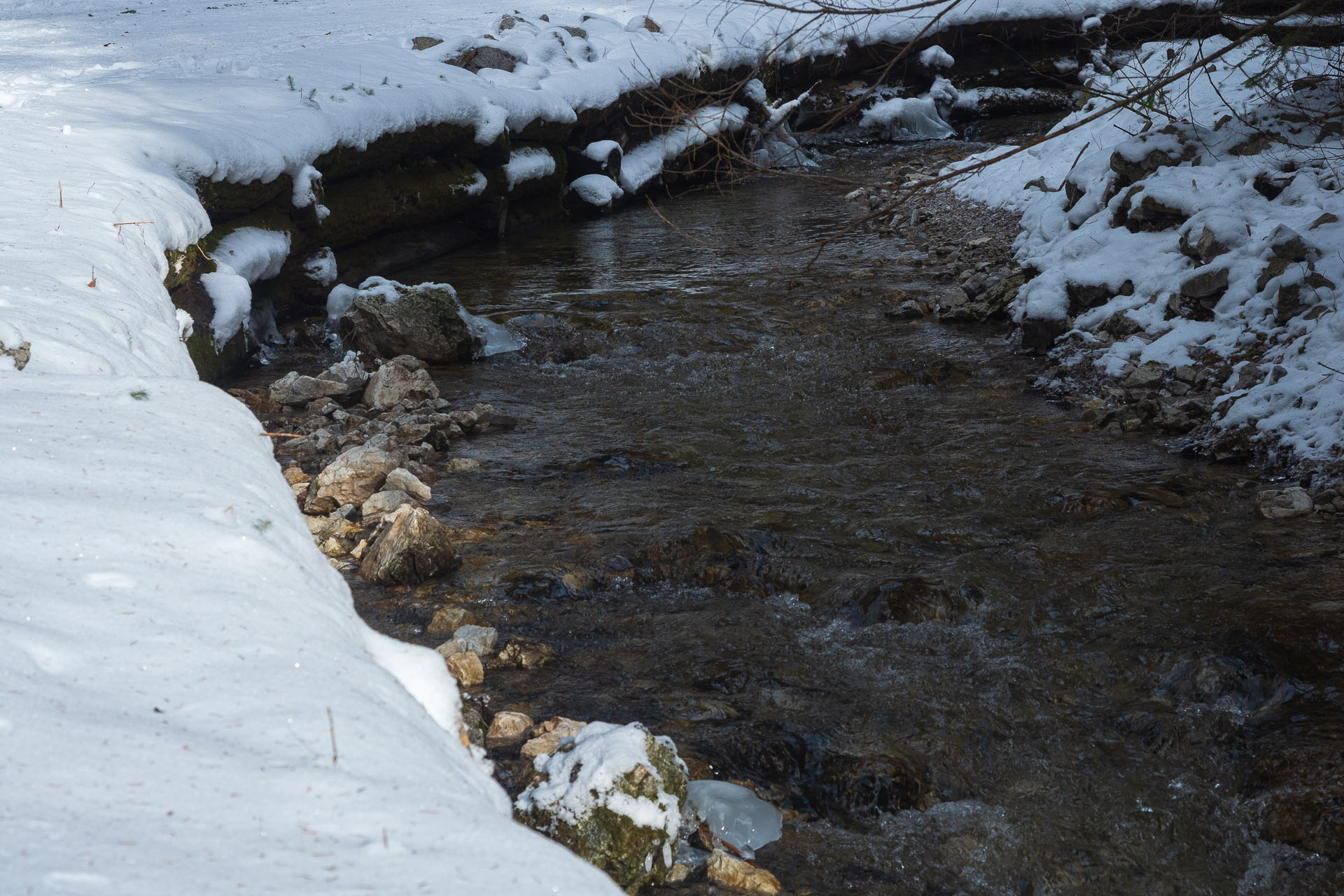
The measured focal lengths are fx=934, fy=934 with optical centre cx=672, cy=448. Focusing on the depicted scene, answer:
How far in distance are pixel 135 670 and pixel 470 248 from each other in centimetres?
1103

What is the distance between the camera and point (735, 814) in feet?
8.71

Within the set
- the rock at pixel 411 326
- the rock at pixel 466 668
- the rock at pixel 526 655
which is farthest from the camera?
the rock at pixel 411 326

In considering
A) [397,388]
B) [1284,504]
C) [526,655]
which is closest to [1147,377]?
[1284,504]

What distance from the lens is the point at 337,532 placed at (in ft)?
15.1

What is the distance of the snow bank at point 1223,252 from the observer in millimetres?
5141

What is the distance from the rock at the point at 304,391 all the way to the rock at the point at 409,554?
275cm

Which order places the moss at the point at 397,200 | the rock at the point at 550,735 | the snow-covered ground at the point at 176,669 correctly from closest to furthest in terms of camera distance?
the snow-covered ground at the point at 176,669
the rock at the point at 550,735
the moss at the point at 397,200

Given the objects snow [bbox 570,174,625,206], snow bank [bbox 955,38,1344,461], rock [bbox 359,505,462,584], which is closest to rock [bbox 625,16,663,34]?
snow [bbox 570,174,625,206]

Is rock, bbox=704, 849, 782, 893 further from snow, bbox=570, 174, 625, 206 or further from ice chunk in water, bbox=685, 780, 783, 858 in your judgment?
snow, bbox=570, 174, 625, 206

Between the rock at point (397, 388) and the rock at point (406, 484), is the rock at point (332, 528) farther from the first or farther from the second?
the rock at point (397, 388)

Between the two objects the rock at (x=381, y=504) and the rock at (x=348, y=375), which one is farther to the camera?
the rock at (x=348, y=375)

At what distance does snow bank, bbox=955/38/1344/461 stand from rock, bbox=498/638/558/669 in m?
3.84

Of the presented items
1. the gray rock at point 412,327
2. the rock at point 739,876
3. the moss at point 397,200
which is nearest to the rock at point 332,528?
the rock at point 739,876

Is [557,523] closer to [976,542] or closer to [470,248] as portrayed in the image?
[976,542]
